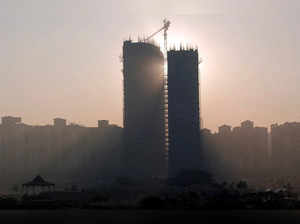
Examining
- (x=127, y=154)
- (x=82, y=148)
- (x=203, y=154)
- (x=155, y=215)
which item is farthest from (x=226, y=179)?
(x=155, y=215)

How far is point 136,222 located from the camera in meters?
50.4

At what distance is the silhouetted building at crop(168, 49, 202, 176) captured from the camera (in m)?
146

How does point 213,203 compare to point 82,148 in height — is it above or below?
below

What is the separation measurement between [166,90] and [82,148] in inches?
897

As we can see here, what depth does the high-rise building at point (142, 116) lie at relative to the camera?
497 feet

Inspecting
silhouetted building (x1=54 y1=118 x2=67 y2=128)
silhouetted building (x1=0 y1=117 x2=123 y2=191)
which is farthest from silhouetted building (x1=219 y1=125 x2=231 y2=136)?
silhouetted building (x1=54 y1=118 x2=67 y2=128)

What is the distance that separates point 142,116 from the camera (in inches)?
5950

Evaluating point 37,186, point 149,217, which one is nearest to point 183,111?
point 37,186

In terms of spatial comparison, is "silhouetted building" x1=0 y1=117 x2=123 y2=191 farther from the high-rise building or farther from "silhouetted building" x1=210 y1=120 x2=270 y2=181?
"silhouetted building" x1=210 y1=120 x2=270 y2=181

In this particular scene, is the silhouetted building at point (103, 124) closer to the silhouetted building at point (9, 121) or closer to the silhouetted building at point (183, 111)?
the silhouetted building at point (9, 121)

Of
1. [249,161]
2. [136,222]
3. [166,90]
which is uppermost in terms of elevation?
[166,90]

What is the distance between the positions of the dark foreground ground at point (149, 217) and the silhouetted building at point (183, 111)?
83.3 meters

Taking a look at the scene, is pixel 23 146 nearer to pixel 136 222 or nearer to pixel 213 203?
pixel 213 203

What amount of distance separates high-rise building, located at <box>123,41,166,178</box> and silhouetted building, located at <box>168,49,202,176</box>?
212 inches
